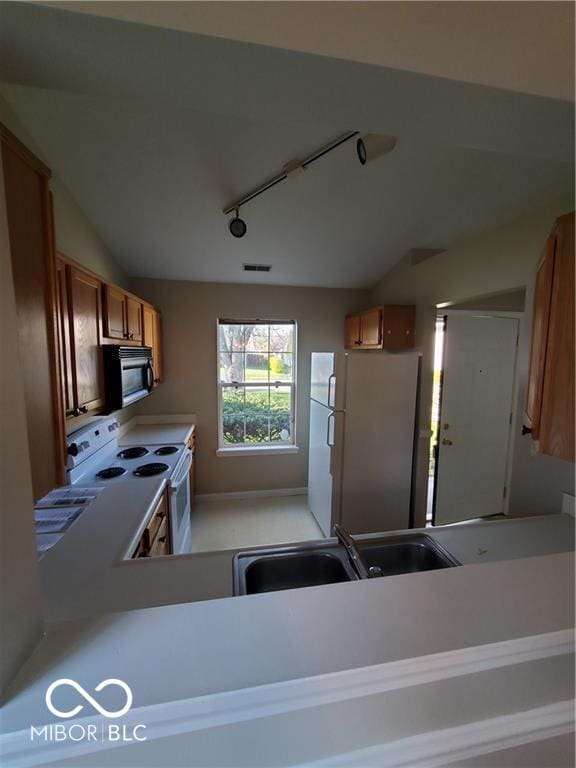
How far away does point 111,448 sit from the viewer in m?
2.55

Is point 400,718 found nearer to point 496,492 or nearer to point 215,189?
point 215,189

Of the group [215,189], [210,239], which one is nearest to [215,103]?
[215,189]

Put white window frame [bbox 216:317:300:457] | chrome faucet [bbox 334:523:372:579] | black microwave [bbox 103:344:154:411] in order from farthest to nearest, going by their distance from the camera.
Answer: white window frame [bbox 216:317:300:457] → black microwave [bbox 103:344:154:411] → chrome faucet [bbox 334:523:372:579]

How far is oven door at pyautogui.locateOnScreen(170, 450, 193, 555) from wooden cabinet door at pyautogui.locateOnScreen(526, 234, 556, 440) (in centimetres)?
206

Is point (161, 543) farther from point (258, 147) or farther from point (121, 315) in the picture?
point (258, 147)

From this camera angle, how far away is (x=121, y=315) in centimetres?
222

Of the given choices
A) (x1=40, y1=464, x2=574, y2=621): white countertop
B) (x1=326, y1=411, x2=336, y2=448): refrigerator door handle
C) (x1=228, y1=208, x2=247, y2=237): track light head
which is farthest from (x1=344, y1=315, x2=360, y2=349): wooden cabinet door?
(x1=40, y1=464, x2=574, y2=621): white countertop

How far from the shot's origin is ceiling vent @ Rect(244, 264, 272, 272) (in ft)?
10.7

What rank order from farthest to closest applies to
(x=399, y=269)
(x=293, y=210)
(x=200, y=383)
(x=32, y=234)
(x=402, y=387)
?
1. (x=200, y=383)
2. (x=399, y=269)
3. (x=402, y=387)
4. (x=293, y=210)
5. (x=32, y=234)

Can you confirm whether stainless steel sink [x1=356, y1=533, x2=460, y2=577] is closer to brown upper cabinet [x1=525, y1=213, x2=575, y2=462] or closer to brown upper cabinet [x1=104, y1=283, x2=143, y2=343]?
brown upper cabinet [x1=525, y1=213, x2=575, y2=462]

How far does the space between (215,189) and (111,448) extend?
2130 mm

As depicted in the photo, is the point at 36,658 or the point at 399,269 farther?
the point at 399,269

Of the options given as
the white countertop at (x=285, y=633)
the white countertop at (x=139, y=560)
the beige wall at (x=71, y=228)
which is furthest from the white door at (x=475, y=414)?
the beige wall at (x=71, y=228)

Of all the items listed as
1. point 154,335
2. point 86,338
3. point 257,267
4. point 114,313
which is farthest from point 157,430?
point 257,267
